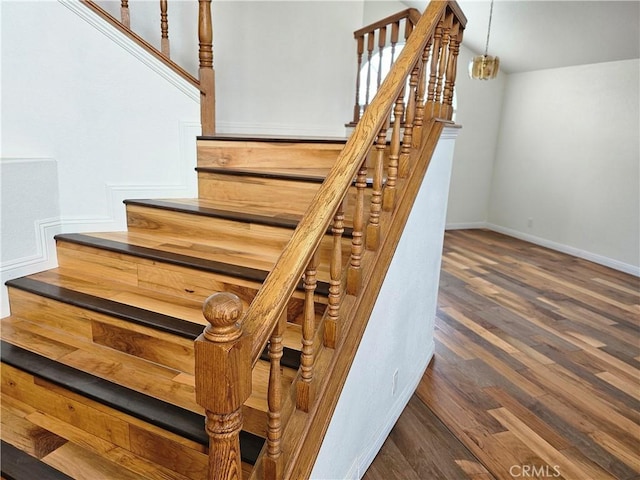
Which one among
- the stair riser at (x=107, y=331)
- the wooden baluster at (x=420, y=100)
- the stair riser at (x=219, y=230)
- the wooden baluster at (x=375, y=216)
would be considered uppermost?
the wooden baluster at (x=420, y=100)

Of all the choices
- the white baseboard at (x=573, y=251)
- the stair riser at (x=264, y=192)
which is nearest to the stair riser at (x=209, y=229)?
the stair riser at (x=264, y=192)

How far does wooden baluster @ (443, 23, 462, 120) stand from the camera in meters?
2.04

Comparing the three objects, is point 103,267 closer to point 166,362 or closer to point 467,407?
point 166,362

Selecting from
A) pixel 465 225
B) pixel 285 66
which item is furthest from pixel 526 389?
pixel 465 225

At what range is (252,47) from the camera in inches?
150

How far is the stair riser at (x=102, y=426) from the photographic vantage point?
1.37 m

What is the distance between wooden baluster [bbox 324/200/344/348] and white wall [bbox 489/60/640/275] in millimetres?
4859

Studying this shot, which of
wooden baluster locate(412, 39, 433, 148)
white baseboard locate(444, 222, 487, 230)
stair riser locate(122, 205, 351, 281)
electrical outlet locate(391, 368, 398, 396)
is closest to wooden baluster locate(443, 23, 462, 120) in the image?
wooden baluster locate(412, 39, 433, 148)

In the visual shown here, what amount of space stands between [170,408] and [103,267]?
0.93 m

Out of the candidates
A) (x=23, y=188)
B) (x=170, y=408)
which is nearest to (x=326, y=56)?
(x=23, y=188)

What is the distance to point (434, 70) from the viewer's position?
187 cm

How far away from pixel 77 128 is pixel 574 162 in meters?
5.56

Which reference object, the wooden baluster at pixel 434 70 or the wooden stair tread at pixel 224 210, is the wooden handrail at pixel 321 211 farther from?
the wooden stair tread at pixel 224 210

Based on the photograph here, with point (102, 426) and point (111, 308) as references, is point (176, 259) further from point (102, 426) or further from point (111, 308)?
point (102, 426)
